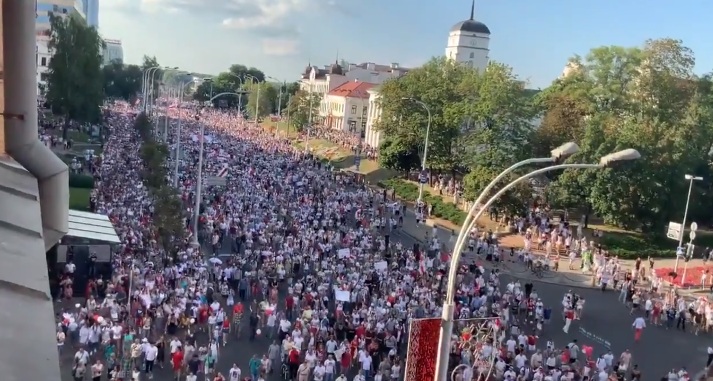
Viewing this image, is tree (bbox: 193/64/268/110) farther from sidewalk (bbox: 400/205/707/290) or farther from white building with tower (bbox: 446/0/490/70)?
sidewalk (bbox: 400/205/707/290)

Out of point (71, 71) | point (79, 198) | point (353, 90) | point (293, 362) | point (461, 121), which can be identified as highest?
point (353, 90)

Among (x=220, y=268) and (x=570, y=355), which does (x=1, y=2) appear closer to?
(x=570, y=355)

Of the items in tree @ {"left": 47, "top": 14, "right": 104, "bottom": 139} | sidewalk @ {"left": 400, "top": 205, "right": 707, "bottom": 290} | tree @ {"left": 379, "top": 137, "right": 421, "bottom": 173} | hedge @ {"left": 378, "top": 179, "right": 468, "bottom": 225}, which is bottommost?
sidewalk @ {"left": 400, "top": 205, "right": 707, "bottom": 290}

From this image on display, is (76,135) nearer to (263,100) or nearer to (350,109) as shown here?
(350,109)

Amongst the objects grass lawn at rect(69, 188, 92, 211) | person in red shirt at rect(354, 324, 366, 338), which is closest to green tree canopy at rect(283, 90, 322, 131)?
grass lawn at rect(69, 188, 92, 211)

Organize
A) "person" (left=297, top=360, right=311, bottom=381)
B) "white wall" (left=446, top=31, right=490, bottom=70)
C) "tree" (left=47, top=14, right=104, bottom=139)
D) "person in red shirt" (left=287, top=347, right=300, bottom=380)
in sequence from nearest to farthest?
"person" (left=297, top=360, right=311, bottom=381)
"person in red shirt" (left=287, top=347, right=300, bottom=380)
"tree" (left=47, top=14, right=104, bottom=139)
"white wall" (left=446, top=31, right=490, bottom=70)

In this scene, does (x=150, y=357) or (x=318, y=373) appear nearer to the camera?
(x=150, y=357)

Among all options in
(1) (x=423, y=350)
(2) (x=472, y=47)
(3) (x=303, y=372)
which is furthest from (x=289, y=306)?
(2) (x=472, y=47)

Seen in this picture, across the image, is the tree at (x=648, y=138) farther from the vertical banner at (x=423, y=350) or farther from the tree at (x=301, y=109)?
the tree at (x=301, y=109)

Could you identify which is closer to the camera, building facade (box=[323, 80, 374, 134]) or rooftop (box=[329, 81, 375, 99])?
building facade (box=[323, 80, 374, 134])
